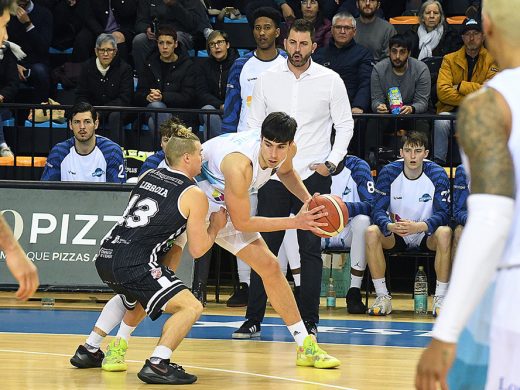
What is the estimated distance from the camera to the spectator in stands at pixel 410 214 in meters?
9.81

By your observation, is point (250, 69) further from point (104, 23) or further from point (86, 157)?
point (104, 23)

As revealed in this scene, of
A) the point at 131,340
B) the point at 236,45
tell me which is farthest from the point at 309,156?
the point at 236,45

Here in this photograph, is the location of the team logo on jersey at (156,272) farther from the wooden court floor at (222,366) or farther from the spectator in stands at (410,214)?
the spectator in stands at (410,214)

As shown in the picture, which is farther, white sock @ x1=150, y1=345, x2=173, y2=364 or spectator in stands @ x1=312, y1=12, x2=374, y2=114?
spectator in stands @ x1=312, y1=12, x2=374, y2=114

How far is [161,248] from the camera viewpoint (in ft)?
20.9

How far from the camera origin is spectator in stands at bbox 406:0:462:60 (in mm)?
12188

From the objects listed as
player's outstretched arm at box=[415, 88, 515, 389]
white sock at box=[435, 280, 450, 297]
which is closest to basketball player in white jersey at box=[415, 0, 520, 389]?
player's outstretched arm at box=[415, 88, 515, 389]

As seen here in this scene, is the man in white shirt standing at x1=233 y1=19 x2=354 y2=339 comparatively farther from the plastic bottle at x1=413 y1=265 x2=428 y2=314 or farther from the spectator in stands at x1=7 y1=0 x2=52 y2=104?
the spectator in stands at x1=7 y1=0 x2=52 y2=104

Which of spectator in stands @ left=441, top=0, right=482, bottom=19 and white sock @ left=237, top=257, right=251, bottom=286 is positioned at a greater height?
spectator in stands @ left=441, top=0, right=482, bottom=19

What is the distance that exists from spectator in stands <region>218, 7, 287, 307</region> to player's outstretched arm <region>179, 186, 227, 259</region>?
3.17m

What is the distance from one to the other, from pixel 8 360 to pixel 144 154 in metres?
4.65

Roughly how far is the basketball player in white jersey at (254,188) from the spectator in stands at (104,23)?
654 centimetres

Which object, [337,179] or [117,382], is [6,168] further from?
[117,382]

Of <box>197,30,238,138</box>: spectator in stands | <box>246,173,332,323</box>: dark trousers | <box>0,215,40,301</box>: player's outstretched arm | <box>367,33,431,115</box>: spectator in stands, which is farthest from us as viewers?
<box>197,30,238,138</box>: spectator in stands
